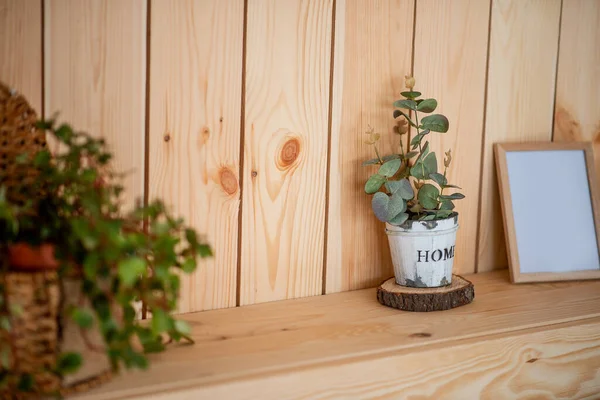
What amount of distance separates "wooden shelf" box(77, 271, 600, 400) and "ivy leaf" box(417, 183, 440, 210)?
20cm

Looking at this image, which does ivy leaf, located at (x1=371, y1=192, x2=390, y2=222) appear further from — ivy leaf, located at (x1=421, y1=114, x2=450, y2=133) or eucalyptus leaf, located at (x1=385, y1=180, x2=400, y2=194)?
ivy leaf, located at (x1=421, y1=114, x2=450, y2=133)

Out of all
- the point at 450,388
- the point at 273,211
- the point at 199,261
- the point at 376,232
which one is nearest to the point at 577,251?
the point at 376,232

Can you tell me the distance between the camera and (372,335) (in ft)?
3.89

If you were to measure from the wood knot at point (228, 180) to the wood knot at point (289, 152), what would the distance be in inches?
3.8

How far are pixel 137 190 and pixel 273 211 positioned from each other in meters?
0.26

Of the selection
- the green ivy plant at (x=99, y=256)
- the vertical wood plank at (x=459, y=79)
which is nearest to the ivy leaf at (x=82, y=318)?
the green ivy plant at (x=99, y=256)

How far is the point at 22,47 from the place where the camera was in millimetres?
1087

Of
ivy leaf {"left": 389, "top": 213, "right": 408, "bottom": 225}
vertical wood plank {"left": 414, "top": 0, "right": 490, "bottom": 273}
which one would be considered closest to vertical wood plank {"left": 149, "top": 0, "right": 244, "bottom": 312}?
ivy leaf {"left": 389, "top": 213, "right": 408, "bottom": 225}

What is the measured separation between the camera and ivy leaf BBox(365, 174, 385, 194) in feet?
4.41

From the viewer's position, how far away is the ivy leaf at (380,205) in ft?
4.34

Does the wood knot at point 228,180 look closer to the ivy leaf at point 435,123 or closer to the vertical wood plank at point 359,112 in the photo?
the vertical wood plank at point 359,112

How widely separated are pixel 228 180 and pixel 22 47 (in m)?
0.39

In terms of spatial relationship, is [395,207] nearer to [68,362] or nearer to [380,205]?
[380,205]

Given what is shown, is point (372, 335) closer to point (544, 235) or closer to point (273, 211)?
point (273, 211)
